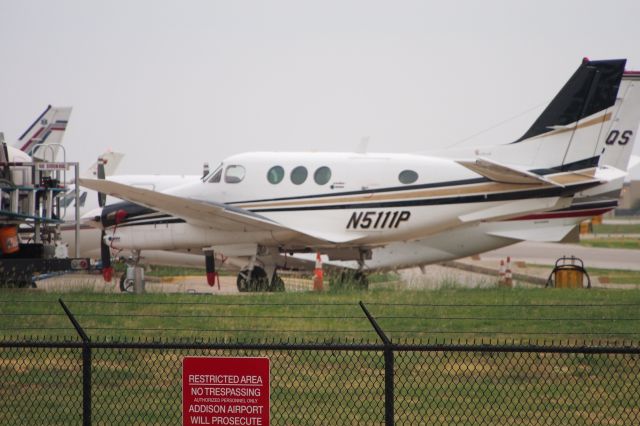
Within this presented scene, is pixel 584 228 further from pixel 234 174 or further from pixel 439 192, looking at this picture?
pixel 234 174

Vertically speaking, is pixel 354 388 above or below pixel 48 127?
below

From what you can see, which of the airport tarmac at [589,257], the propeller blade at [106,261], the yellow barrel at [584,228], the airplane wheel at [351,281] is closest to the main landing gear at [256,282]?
the airplane wheel at [351,281]

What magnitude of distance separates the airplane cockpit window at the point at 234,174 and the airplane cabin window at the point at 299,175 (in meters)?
1.29

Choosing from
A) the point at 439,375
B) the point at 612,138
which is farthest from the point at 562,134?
the point at 439,375

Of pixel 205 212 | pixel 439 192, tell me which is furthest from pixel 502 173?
pixel 205 212

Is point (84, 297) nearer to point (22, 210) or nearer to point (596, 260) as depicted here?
point (22, 210)

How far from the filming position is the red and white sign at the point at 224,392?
12.8 m

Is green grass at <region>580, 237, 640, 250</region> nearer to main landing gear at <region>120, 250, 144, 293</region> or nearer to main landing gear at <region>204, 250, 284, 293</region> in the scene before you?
main landing gear at <region>204, 250, 284, 293</region>

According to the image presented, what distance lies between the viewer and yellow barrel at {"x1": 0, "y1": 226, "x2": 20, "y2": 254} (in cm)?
2773

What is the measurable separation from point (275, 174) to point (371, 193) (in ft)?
7.73

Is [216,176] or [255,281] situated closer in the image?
[255,281]

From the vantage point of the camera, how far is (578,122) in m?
30.8

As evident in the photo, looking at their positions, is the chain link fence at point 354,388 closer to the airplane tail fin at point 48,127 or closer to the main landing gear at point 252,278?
the main landing gear at point 252,278

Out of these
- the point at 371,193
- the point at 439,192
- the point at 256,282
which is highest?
the point at 439,192
